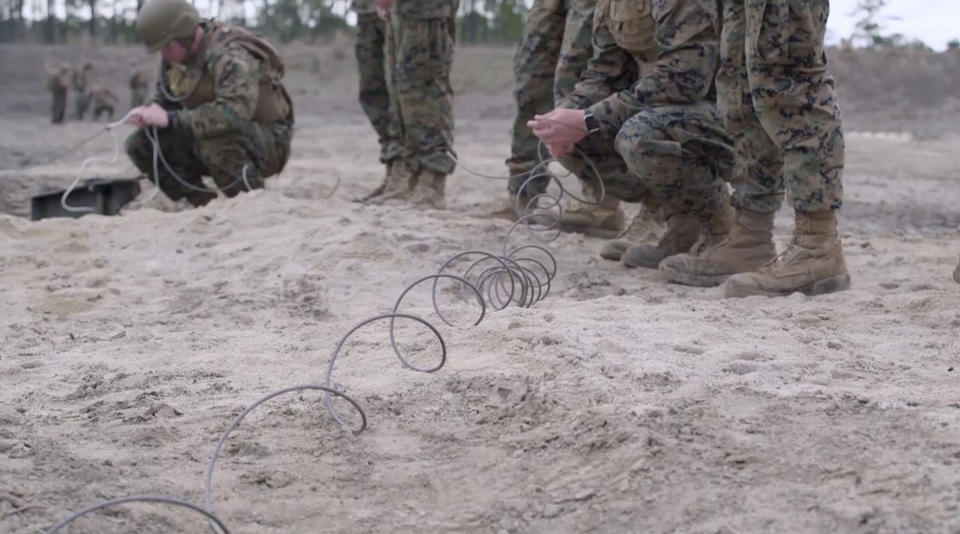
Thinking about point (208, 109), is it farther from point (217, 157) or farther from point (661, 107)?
point (661, 107)

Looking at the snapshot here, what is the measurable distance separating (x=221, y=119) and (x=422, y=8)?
115cm

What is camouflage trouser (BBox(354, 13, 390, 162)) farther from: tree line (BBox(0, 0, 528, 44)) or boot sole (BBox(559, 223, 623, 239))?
tree line (BBox(0, 0, 528, 44))

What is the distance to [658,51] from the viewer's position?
4.69 m

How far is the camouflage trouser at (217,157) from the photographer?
6.52 metres

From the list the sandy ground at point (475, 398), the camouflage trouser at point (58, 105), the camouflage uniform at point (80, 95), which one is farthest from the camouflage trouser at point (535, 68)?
the camouflage uniform at point (80, 95)

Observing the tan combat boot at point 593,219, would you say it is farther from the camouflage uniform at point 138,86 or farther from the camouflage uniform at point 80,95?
the camouflage uniform at point 138,86

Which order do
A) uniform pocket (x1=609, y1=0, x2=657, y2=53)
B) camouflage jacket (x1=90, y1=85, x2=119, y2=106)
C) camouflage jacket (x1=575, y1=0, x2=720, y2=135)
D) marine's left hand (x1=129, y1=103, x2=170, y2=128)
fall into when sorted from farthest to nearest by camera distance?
camouflage jacket (x1=90, y1=85, x2=119, y2=106), marine's left hand (x1=129, y1=103, x2=170, y2=128), uniform pocket (x1=609, y1=0, x2=657, y2=53), camouflage jacket (x1=575, y1=0, x2=720, y2=135)

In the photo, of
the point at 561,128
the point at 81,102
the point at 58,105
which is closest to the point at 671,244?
the point at 561,128

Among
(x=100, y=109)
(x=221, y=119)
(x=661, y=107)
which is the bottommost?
(x=100, y=109)

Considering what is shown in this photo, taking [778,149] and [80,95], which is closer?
[778,149]

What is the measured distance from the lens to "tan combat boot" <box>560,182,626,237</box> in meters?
5.64

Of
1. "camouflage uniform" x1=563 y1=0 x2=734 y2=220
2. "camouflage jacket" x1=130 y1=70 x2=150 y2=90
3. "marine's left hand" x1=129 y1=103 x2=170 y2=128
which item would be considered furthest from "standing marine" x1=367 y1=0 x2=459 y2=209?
"camouflage jacket" x1=130 y1=70 x2=150 y2=90

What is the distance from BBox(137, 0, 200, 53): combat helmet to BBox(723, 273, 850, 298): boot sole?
10.9 feet

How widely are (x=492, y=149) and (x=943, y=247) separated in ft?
25.1
